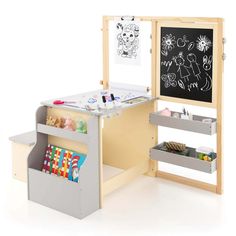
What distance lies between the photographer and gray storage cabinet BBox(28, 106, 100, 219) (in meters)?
3.62

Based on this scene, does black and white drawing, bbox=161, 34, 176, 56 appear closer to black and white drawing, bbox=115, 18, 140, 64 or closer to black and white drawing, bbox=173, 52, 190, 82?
black and white drawing, bbox=173, 52, 190, 82

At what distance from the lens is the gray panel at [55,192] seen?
3619 mm

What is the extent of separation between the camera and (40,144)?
4043 mm

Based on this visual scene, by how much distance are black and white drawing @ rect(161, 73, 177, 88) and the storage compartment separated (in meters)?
1.24

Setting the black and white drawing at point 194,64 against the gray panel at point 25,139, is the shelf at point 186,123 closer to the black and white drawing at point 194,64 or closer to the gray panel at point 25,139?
the black and white drawing at point 194,64

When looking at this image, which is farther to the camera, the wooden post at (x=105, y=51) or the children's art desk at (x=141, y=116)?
the wooden post at (x=105, y=51)

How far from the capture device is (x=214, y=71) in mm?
3895

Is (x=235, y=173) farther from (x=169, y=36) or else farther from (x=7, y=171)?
(x=7, y=171)

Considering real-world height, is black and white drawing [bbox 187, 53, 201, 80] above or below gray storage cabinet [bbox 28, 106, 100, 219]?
above

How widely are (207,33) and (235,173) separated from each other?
1382 millimetres

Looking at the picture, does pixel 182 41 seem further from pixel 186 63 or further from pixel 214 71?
pixel 214 71

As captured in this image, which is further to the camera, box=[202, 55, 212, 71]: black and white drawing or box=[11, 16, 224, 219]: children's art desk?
box=[202, 55, 212, 71]: black and white drawing

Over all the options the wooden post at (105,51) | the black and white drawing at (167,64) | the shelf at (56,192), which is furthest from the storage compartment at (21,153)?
the black and white drawing at (167,64)

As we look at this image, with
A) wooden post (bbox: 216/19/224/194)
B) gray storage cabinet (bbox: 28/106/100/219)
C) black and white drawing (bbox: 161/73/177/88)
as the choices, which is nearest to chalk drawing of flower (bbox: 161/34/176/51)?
black and white drawing (bbox: 161/73/177/88)
